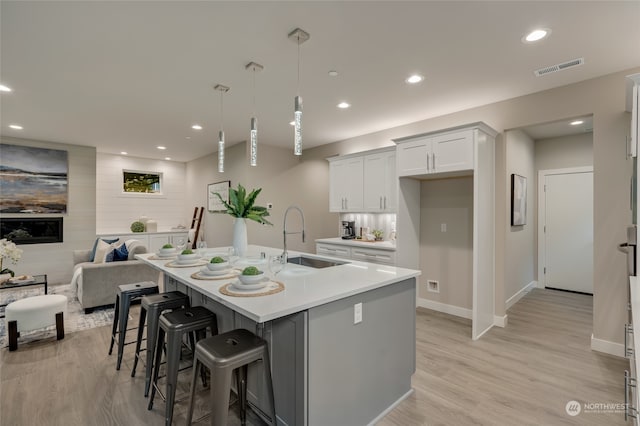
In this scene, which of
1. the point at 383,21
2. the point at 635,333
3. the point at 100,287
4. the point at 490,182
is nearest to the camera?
the point at 635,333

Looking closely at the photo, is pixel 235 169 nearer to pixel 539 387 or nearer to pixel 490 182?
pixel 490 182

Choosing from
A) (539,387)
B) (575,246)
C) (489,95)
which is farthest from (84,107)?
(575,246)

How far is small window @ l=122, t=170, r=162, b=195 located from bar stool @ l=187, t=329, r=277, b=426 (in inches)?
271

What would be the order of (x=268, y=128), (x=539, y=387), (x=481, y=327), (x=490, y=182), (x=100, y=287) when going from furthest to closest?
(x=268, y=128) → (x=100, y=287) → (x=490, y=182) → (x=481, y=327) → (x=539, y=387)

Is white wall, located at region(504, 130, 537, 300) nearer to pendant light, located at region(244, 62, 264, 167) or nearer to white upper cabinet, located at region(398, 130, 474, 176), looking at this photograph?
white upper cabinet, located at region(398, 130, 474, 176)

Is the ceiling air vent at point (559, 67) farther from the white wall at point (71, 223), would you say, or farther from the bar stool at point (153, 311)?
the white wall at point (71, 223)

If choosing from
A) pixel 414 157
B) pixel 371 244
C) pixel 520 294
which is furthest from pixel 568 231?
pixel 371 244

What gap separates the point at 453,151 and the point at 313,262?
6.87 ft

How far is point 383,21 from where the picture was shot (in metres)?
2.13

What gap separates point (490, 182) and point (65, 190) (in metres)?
7.37

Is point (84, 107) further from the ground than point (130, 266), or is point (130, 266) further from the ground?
point (84, 107)

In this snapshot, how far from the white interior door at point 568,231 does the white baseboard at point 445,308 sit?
8.60 ft

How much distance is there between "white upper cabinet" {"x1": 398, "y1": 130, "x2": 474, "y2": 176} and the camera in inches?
133
